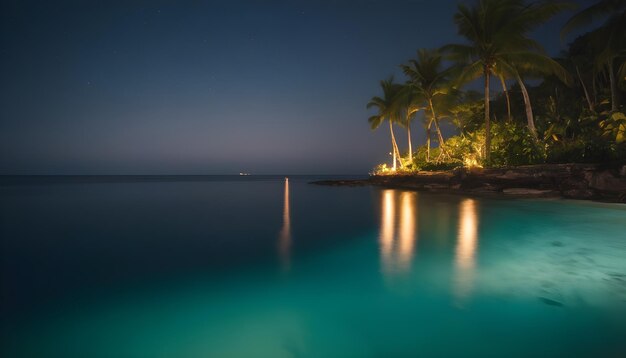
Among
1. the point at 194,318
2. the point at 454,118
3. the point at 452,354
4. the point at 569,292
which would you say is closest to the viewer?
the point at 452,354

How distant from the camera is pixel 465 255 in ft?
18.3

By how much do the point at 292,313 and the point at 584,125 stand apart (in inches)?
726

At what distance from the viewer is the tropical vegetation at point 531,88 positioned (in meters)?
13.5

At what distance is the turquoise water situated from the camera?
9.05 feet

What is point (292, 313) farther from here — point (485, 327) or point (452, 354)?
point (485, 327)

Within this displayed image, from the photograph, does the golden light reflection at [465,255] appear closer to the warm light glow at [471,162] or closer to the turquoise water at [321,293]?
the turquoise water at [321,293]

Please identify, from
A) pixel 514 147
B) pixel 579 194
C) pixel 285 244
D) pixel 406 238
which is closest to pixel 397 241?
pixel 406 238

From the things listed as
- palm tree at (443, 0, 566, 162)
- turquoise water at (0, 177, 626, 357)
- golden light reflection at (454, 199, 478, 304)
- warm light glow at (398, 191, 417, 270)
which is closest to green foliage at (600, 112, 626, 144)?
palm tree at (443, 0, 566, 162)

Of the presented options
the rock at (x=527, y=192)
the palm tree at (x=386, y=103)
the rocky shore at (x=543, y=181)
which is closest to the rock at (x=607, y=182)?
the rocky shore at (x=543, y=181)

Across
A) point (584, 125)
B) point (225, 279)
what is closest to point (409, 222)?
point (225, 279)

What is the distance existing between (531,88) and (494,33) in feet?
41.6

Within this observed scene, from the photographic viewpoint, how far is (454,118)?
2905 cm

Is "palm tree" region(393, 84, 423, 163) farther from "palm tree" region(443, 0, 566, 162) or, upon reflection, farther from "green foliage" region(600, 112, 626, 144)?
"green foliage" region(600, 112, 626, 144)

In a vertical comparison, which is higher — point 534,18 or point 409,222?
point 534,18
